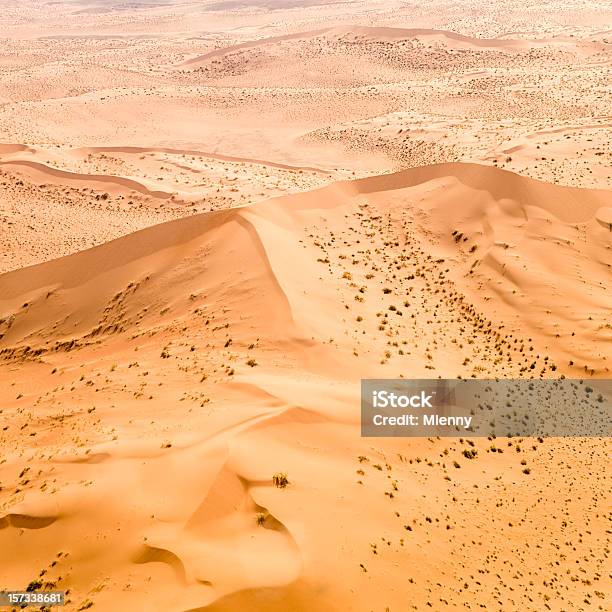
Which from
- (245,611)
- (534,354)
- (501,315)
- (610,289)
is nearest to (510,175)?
(610,289)

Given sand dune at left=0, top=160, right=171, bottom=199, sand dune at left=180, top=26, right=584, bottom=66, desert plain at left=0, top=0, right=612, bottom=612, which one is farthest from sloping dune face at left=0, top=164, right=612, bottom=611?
sand dune at left=180, top=26, right=584, bottom=66

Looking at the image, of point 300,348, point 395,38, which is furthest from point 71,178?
point 395,38

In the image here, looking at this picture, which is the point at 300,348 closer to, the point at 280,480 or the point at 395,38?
the point at 280,480

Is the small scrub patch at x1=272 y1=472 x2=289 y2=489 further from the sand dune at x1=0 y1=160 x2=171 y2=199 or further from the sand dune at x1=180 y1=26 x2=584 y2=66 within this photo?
the sand dune at x1=180 y1=26 x2=584 y2=66

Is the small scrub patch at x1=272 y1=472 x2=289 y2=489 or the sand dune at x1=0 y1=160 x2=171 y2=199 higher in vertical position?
the sand dune at x1=0 y1=160 x2=171 y2=199

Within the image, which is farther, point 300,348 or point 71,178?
point 71,178

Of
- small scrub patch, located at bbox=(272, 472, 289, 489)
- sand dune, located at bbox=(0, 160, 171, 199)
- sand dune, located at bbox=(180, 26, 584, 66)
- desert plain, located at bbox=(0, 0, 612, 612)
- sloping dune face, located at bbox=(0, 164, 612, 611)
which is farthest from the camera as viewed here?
sand dune, located at bbox=(180, 26, 584, 66)
